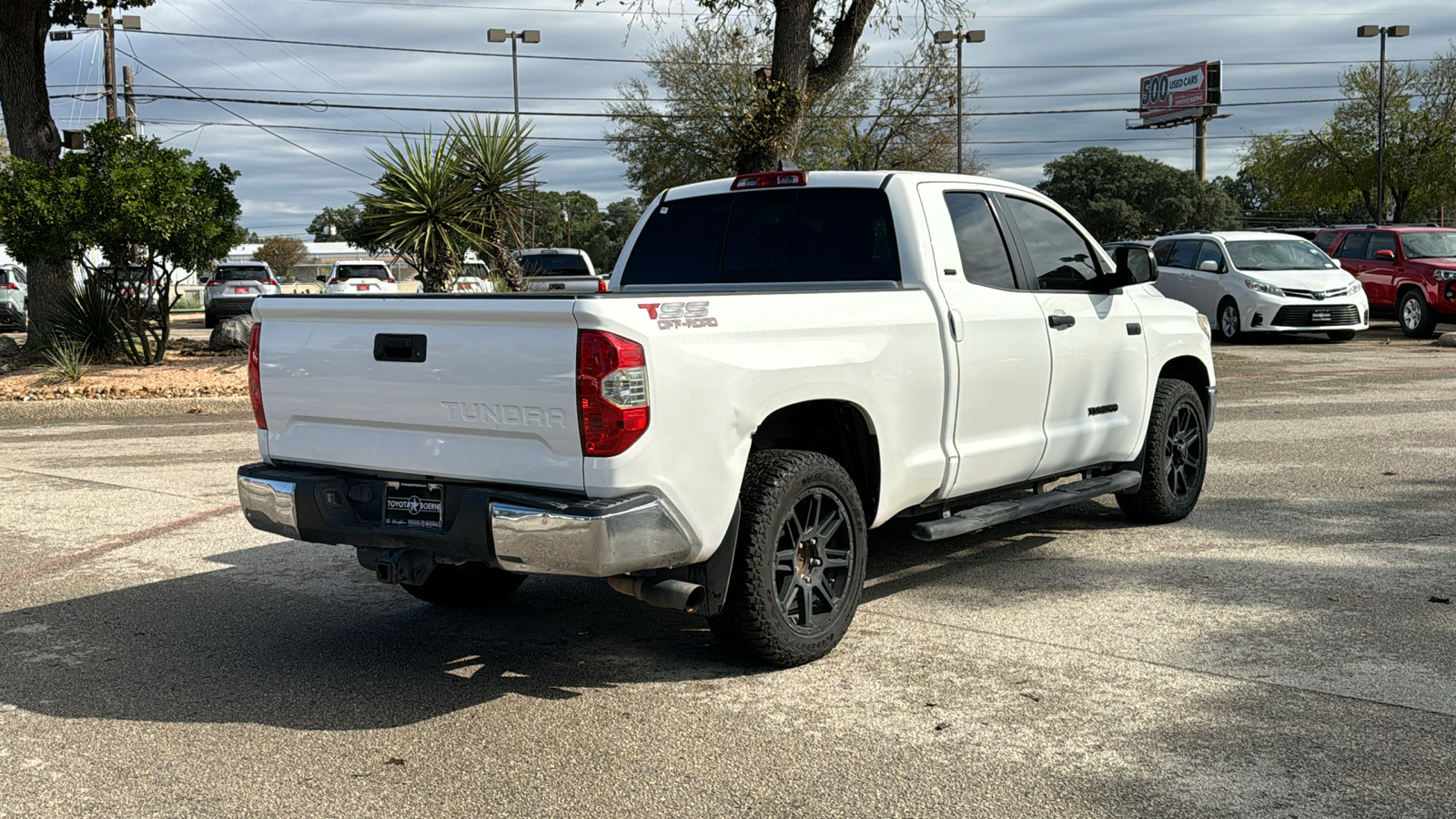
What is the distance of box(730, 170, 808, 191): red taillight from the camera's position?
20.7ft

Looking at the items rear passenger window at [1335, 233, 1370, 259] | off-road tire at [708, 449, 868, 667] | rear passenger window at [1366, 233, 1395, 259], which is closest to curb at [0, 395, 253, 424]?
off-road tire at [708, 449, 868, 667]

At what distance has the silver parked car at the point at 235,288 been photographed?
98.6ft

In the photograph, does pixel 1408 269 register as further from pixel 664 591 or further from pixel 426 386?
pixel 426 386

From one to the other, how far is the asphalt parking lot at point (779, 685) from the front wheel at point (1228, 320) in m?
14.6

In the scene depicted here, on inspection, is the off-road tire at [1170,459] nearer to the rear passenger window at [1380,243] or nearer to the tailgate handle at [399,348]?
the tailgate handle at [399,348]

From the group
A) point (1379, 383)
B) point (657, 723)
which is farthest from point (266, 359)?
point (1379, 383)

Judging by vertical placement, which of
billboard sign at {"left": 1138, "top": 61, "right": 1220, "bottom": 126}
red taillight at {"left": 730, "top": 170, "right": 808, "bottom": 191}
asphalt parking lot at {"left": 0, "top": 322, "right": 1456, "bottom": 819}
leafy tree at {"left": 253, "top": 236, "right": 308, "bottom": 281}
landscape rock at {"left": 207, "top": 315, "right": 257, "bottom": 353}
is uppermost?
billboard sign at {"left": 1138, "top": 61, "right": 1220, "bottom": 126}

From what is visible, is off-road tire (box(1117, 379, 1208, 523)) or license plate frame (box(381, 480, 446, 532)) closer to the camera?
license plate frame (box(381, 480, 446, 532))

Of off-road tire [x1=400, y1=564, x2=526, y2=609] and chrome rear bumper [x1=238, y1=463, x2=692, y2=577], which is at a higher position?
chrome rear bumper [x1=238, y1=463, x2=692, y2=577]

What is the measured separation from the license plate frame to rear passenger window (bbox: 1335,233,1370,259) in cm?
2323

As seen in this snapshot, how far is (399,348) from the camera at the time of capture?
4824 mm

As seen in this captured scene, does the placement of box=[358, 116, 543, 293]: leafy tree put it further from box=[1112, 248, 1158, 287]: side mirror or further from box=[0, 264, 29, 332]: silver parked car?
box=[0, 264, 29, 332]: silver parked car

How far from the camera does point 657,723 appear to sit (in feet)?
15.0

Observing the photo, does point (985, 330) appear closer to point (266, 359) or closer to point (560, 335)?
point (560, 335)
